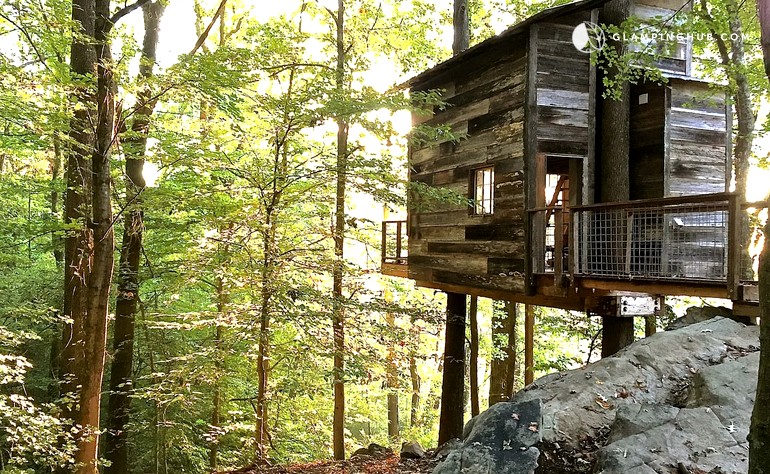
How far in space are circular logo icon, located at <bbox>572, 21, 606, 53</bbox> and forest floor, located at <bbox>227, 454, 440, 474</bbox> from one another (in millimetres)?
7178

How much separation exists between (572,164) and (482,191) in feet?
5.57

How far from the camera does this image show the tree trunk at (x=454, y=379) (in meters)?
10.5

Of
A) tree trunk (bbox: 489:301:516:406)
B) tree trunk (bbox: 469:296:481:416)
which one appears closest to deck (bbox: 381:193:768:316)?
tree trunk (bbox: 469:296:481:416)

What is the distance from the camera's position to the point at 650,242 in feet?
21.6

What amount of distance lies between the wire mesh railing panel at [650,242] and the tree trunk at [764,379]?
3.64m

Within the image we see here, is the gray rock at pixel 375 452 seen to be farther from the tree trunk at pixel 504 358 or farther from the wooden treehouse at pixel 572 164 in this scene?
the wooden treehouse at pixel 572 164

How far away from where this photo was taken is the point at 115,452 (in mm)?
9555

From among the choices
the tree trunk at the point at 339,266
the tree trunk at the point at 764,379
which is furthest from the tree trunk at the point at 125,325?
the tree trunk at the point at 764,379

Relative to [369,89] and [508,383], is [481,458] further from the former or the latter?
[508,383]

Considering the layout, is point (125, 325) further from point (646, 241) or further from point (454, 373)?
point (646, 241)

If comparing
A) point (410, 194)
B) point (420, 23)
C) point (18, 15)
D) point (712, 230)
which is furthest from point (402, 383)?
point (420, 23)

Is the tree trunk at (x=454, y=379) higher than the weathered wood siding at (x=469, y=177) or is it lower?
lower

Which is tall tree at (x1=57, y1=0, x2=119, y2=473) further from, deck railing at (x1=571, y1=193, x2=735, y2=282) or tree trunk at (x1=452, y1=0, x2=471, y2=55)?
tree trunk at (x1=452, y1=0, x2=471, y2=55)

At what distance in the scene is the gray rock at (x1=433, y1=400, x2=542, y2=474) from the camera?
13.8ft
